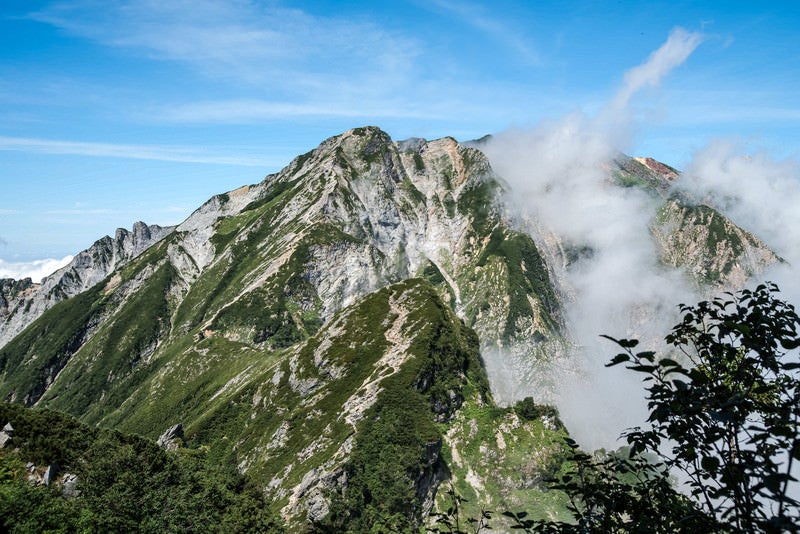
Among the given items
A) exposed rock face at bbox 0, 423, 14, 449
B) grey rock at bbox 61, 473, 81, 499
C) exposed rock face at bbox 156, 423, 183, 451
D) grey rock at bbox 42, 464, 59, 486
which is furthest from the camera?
exposed rock face at bbox 156, 423, 183, 451

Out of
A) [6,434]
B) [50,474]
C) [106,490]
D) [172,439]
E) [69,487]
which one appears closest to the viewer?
[106,490]

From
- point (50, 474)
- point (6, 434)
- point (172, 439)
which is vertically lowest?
point (172, 439)

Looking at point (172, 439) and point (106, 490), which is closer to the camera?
point (106, 490)

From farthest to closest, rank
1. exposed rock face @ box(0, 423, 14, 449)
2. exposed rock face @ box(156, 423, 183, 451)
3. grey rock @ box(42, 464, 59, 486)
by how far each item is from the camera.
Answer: exposed rock face @ box(156, 423, 183, 451)
exposed rock face @ box(0, 423, 14, 449)
grey rock @ box(42, 464, 59, 486)

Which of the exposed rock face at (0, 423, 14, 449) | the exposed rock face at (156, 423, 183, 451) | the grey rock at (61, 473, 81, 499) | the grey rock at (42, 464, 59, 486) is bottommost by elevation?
the exposed rock face at (156, 423, 183, 451)

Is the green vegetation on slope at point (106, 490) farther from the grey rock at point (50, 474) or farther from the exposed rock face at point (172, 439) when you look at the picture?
the exposed rock face at point (172, 439)

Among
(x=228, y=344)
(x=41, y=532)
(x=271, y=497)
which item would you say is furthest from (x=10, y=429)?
(x=228, y=344)

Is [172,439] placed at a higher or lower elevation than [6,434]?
lower

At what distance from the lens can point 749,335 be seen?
827cm

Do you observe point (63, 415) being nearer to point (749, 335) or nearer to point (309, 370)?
point (309, 370)

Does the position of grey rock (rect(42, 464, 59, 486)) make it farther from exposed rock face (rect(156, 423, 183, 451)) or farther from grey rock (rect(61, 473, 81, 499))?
exposed rock face (rect(156, 423, 183, 451))

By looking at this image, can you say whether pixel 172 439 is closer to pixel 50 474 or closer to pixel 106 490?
pixel 50 474

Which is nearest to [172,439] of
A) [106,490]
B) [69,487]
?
[69,487]

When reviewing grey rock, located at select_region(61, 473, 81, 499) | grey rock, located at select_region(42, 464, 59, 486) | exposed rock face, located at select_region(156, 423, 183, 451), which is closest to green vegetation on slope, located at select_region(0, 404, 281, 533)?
grey rock, located at select_region(61, 473, 81, 499)
